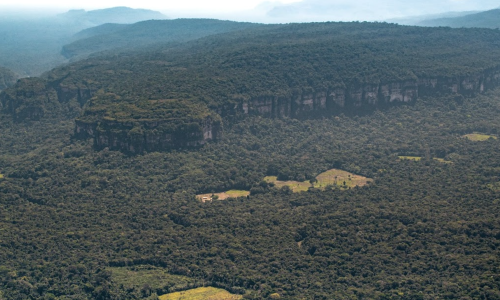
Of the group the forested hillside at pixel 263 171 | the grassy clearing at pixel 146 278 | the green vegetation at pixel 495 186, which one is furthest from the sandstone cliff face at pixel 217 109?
the green vegetation at pixel 495 186

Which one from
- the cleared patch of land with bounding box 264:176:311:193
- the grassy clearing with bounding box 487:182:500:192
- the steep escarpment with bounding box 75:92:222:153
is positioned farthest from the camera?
the steep escarpment with bounding box 75:92:222:153

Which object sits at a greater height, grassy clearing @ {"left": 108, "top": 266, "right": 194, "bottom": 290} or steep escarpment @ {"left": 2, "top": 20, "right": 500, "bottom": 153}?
steep escarpment @ {"left": 2, "top": 20, "right": 500, "bottom": 153}

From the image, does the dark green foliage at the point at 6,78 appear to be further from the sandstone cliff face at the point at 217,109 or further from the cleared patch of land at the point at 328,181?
the cleared patch of land at the point at 328,181

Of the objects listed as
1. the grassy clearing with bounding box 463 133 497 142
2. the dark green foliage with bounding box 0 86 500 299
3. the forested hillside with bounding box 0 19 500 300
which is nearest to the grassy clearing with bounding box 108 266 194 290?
the forested hillside with bounding box 0 19 500 300

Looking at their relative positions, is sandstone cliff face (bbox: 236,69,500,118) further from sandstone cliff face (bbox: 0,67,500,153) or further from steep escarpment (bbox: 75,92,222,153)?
steep escarpment (bbox: 75,92,222,153)

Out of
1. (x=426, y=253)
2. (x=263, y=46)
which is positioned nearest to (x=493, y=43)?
(x=263, y=46)

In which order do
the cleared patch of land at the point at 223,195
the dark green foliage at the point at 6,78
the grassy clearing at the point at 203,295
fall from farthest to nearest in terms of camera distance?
1. the dark green foliage at the point at 6,78
2. the cleared patch of land at the point at 223,195
3. the grassy clearing at the point at 203,295
